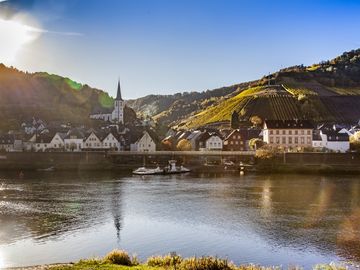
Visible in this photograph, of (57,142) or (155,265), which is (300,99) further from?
(155,265)

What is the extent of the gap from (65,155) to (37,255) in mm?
61580

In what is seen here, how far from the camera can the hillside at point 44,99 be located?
463ft

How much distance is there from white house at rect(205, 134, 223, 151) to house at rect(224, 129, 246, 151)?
3.98 ft

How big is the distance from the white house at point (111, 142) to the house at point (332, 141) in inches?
1497

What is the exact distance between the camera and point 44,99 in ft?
537

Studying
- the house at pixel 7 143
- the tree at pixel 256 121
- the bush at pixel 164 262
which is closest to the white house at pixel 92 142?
the house at pixel 7 143

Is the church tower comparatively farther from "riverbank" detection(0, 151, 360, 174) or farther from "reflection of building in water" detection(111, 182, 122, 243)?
"reflection of building in water" detection(111, 182, 122, 243)

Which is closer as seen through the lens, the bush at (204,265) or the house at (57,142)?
the bush at (204,265)

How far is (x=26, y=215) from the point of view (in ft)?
130

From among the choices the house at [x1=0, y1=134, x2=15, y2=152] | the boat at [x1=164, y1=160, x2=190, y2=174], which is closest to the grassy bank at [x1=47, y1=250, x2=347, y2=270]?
the boat at [x1=164, y1=160, x2=190, y2=174]

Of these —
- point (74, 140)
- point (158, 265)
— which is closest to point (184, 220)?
point (158, 265)

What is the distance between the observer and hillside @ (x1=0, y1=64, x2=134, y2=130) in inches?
5551

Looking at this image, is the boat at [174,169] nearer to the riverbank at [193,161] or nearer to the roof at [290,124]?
the riverbank at [193,161]

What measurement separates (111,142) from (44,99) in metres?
71.0
